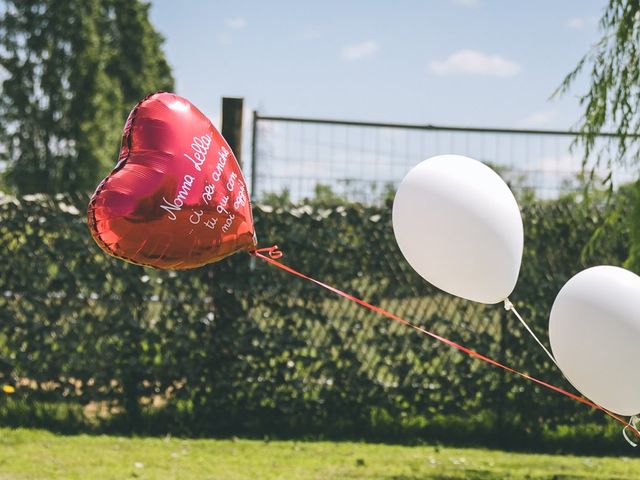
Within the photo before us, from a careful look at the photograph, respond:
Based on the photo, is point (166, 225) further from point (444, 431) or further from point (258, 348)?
point (444, 431)

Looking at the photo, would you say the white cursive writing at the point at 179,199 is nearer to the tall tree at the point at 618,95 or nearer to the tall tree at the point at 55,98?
the tall tree at the point at 618,95

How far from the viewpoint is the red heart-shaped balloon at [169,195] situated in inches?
114

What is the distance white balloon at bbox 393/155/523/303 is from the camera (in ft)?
9.52

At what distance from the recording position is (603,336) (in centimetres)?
282

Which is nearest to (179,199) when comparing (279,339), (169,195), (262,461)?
(169,195)

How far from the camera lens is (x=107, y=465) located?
486 centimetres

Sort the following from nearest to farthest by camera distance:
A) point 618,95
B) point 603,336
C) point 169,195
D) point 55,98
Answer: point 603,336 → point 169,195 → point 618,95 → point 55,98

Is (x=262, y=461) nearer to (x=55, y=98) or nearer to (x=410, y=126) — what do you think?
(x=410, y=126)

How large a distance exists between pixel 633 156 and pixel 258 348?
2.93 meters

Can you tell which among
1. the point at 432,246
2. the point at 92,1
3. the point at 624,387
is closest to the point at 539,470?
the point at 624,387

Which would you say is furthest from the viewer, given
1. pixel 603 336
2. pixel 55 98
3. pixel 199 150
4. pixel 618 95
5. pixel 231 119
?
pixel 55 98

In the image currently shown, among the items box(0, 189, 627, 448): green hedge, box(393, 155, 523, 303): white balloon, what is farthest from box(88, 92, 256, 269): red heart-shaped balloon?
box(0, 189, 627, 448): green hedge

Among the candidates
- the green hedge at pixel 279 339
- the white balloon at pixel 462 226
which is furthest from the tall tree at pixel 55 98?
the white balloon at pixel 462 226

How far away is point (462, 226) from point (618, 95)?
259 cm
